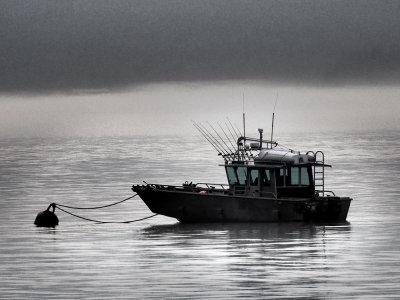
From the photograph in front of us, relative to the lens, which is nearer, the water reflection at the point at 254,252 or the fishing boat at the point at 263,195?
the water reflection at the point at 254,252

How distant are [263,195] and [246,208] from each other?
122 centimetres

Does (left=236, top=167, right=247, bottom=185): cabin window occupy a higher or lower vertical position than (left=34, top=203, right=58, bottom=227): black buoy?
higher

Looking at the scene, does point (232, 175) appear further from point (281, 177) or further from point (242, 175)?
point (281, 177)

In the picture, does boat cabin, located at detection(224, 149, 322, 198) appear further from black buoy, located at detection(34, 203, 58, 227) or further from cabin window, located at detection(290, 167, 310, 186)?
black buoy, located at detection(34, 203, 58, 227)

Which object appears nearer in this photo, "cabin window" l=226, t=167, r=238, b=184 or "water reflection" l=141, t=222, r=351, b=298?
"water reflection" l=141, t=222, r=351, b=298

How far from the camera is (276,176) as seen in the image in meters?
66.6

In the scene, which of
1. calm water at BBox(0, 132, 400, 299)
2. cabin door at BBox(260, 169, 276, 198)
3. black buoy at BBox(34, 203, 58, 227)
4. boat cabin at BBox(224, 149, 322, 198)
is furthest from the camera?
black buoy at BBox(34, 203, 58, 227)

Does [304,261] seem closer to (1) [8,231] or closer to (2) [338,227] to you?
(2) [338,227]

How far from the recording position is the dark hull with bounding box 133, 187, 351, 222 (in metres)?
66.1

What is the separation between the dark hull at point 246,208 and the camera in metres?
66.1

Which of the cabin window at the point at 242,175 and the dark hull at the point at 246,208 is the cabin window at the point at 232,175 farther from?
the dark hull at the point at 246,208

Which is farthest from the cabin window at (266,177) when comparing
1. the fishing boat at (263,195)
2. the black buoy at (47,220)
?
the black buoy at (47,220)

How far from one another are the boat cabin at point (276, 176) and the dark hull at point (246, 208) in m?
0.71

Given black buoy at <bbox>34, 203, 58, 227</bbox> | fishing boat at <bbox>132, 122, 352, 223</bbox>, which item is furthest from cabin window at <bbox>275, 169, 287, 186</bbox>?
black buoy at <bbox>34, 203, 58, 227</bbox>
